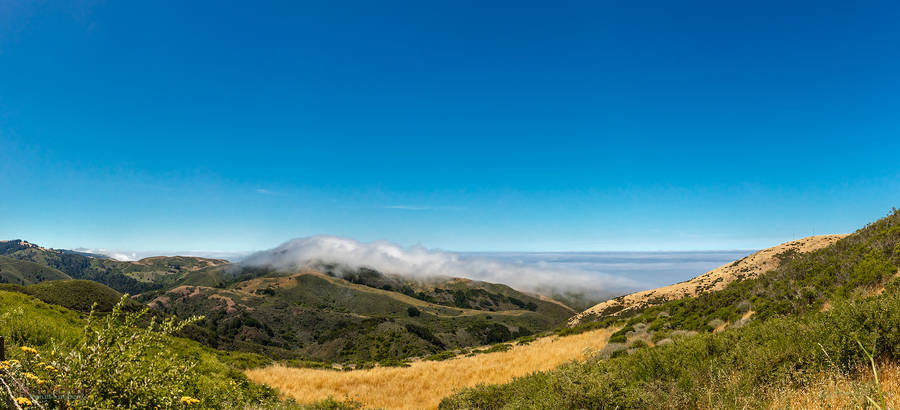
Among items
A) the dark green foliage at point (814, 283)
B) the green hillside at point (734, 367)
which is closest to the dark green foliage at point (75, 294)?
the green hillside at point (734, 367)

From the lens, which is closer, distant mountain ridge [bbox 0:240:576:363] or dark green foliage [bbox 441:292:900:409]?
dark green foliage [bbox 441:292:900:409]

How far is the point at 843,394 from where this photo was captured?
403 centimetres

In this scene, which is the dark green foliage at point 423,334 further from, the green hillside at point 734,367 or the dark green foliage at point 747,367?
the dark green foliage at point 747,367

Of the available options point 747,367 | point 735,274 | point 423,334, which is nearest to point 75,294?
point 423,334

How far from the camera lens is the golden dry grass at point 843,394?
3.80 m

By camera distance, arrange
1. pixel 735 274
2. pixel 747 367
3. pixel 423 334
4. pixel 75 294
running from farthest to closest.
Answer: pixel 423 334, pixel 75 294, pixel 735 274, pixel 747 367

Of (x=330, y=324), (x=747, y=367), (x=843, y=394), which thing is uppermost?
(x=843, y=394)

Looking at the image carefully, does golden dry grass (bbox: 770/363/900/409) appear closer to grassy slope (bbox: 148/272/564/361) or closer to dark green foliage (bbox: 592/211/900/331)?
dark green foliage (bbox: 592/211/900/331)

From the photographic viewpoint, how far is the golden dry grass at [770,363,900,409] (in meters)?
3.80

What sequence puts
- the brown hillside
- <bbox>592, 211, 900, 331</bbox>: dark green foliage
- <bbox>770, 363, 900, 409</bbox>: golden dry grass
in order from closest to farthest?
<bbox>770, 363, 900, 409</bbox>: golden dry grass < <bbox>592, 211, 900, 331</bbox>: dark green foliage < the brown hillside

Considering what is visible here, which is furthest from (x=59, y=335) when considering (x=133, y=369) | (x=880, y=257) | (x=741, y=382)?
(x=880, y=257)

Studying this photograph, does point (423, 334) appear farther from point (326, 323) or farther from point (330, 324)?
point (326, 323)

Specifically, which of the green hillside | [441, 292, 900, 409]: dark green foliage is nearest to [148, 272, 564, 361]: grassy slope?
the green hillside

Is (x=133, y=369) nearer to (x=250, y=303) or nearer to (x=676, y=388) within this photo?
(x=676, y=388)
